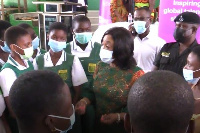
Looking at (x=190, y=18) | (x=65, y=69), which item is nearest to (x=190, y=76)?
(x=190, y=18)

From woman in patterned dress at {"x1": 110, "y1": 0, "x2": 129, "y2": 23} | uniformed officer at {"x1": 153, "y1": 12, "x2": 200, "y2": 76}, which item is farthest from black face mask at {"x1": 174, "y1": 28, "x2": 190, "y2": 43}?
woman in patterned dress at {"x1": 110, "y1": 0, "x2": 129, "y2": 23}

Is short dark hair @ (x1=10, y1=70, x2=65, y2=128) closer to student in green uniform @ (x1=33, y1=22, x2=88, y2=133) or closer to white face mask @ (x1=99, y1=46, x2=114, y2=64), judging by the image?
white face mask @ (x1=99, y1=46, x2=114, y2=64)

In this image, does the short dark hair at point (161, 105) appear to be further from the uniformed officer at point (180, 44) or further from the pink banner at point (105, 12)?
the pink banner at point (105, 12)

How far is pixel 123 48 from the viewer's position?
66.6 inches

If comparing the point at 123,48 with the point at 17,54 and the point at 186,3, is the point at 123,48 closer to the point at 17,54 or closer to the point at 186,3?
the point at 17,54

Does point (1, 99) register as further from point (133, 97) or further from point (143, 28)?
point (143, 28)

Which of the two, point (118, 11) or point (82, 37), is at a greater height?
point (118, 11)

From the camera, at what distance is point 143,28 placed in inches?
105

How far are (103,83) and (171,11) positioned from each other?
1.58 metres

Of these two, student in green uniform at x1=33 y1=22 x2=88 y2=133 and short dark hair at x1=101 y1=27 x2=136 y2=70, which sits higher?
short dark hair at x1=101 y1=27 x2=136 y2=70

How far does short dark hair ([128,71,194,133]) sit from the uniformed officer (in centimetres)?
150

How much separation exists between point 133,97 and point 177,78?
0.18 meters

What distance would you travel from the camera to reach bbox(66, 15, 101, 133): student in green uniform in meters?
2.14

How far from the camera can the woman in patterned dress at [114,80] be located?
1.62 meters
